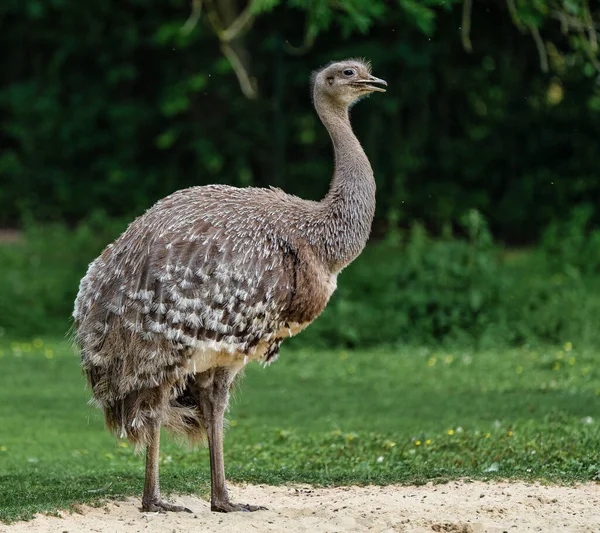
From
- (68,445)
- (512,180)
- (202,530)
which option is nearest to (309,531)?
(202,530)

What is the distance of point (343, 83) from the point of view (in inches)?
298

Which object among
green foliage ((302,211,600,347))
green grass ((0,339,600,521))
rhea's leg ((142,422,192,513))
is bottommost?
green grass ((0,339,600,521))

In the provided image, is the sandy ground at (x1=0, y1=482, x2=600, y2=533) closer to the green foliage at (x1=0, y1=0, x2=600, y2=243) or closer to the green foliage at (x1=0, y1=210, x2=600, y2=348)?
the green foliage at (x1=0, y1=210, x2=600, y2=348)

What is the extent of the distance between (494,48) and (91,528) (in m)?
12.4

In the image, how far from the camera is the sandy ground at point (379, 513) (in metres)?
6.64

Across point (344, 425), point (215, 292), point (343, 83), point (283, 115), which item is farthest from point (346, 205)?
point (283, 115)

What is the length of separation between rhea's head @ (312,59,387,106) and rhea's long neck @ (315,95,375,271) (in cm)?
21

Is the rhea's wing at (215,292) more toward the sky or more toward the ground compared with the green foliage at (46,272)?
more toward the sky

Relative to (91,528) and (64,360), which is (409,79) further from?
(91,528)

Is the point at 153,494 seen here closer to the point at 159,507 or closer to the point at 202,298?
the point at 159,507

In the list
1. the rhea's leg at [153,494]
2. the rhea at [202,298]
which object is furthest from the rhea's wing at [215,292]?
the rhea's leg at [153,494]

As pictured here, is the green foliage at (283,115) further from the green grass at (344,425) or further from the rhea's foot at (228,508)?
the rhea's foot at (228,508)

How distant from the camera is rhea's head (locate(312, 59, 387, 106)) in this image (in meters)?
7.56

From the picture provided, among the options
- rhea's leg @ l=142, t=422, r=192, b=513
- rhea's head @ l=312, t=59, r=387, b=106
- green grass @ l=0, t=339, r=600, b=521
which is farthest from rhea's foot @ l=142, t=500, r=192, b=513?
rhea's head @ l=312, t=59, r=387, b=106
